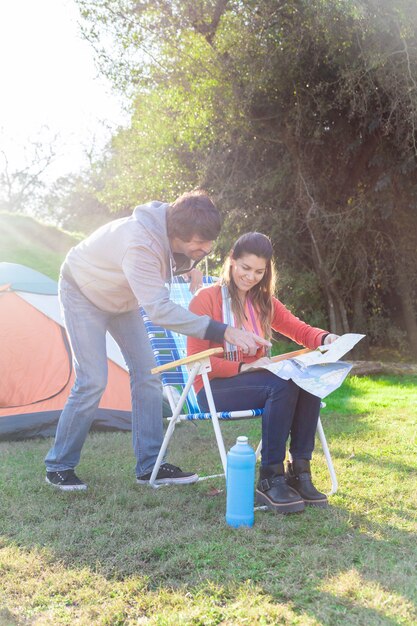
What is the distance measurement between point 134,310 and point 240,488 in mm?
1041

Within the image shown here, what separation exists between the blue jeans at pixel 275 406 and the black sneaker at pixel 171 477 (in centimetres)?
37

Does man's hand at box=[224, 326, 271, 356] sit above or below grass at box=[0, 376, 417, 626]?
above

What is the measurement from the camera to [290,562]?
2.03 m

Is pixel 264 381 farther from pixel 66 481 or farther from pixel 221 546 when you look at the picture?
pixel 66 481

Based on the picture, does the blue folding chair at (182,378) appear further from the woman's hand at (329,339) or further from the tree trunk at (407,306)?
the tree trunk at (407,306)

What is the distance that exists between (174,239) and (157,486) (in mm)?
1082

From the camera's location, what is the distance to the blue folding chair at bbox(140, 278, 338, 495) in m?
2.62

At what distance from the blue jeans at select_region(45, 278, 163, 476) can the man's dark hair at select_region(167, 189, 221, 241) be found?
61cm

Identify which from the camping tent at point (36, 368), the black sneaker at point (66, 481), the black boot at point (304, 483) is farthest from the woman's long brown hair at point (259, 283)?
the camping tent at point (36, 368)

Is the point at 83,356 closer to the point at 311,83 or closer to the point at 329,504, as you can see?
the point at 329,504

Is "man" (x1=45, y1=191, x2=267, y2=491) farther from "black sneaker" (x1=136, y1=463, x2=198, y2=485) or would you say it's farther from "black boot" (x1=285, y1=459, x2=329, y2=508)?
"black boot" (x1=285, y1=459, x2=329, y2=508)

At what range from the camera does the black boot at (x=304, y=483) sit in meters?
2.60

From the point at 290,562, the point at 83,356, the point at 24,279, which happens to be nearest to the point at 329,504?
the point at 290,562

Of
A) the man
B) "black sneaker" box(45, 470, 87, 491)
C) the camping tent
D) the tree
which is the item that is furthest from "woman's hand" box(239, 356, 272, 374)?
the tree
